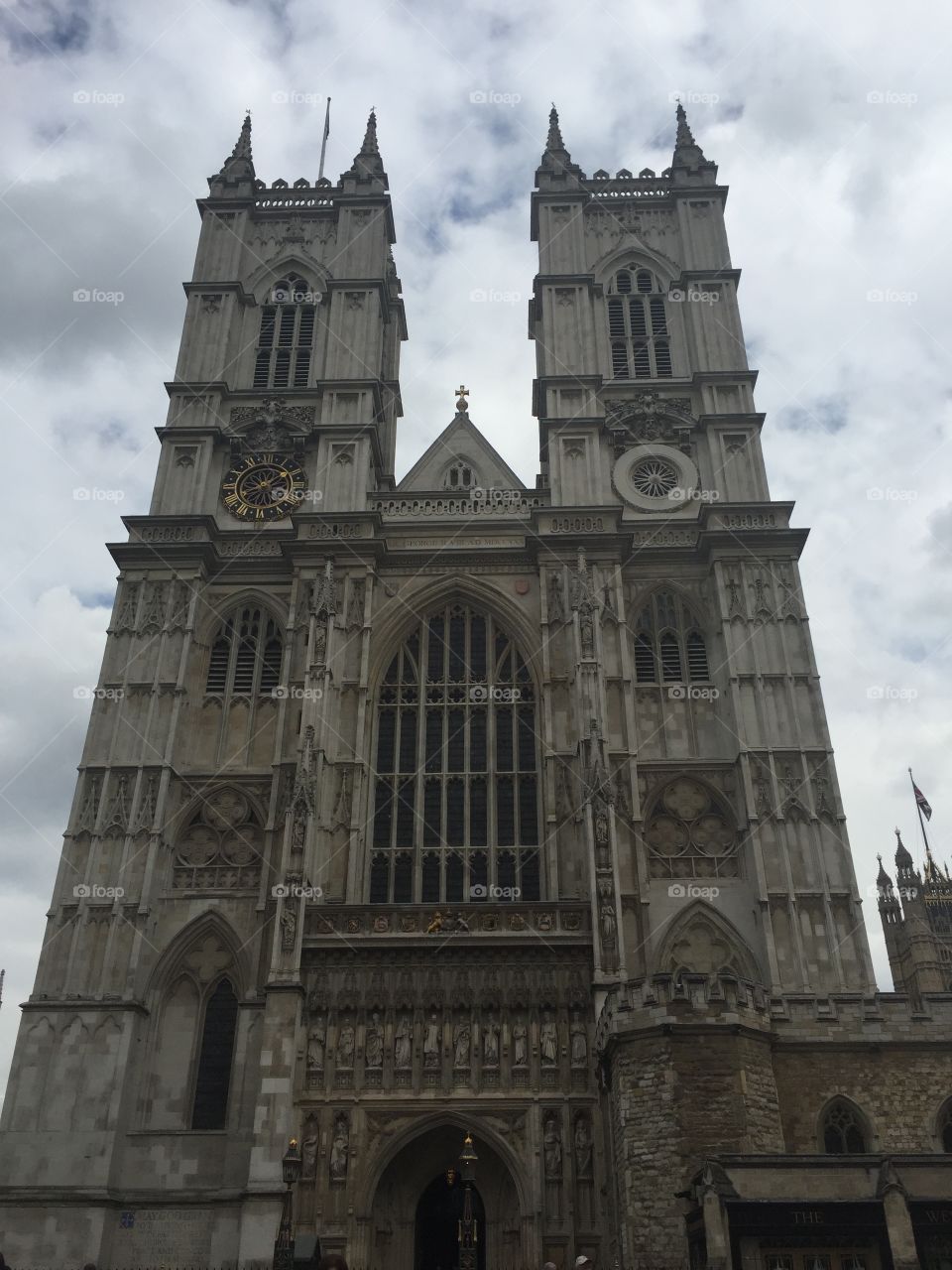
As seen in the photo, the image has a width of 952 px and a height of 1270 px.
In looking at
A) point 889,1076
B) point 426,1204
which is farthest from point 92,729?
point 889,1076

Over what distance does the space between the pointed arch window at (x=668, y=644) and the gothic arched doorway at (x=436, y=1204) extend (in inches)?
469

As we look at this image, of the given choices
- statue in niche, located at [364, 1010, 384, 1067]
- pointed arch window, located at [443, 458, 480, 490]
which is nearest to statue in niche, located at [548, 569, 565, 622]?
pointed arch window, located at [443, 458, 480, 490]

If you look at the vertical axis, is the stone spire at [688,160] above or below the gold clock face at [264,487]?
above

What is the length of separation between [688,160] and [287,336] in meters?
15.2

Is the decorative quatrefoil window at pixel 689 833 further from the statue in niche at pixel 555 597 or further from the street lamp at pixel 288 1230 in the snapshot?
the street lamp at pixel 288 1230

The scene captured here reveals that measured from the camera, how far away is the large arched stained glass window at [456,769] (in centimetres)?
2659

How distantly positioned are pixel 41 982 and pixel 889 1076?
17.2 m

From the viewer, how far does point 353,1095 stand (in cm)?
2248

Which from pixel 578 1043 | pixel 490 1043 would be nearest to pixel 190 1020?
pixel 490 1043

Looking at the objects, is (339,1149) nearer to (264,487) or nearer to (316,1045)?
(316,1045)

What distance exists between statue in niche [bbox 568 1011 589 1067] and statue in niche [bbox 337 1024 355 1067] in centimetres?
441

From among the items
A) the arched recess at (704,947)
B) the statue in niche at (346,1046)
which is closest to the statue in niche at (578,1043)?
the arched recess at (704,947)

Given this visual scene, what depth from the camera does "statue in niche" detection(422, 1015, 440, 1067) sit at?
74.9 ft

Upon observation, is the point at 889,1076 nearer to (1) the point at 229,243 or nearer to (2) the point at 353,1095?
(2) the point at 353,1095
